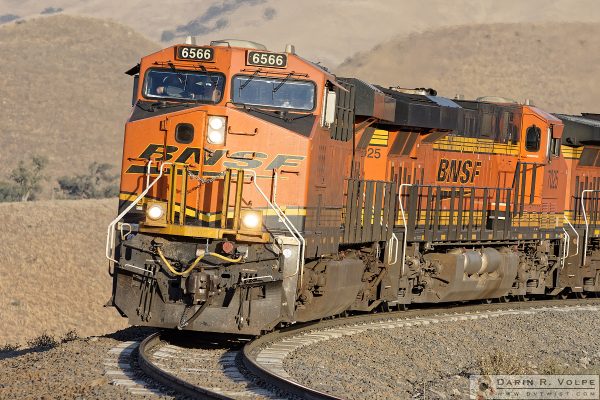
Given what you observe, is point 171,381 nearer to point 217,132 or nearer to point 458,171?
point 217,132

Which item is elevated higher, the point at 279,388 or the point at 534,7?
the point at 534,7

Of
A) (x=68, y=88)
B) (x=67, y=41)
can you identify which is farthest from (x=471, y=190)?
(x=67, y=41)

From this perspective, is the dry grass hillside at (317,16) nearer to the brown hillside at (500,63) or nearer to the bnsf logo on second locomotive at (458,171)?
the brown hillside at (500,63)

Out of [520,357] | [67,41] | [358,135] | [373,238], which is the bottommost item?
[520,357]

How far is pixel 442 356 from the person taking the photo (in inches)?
618

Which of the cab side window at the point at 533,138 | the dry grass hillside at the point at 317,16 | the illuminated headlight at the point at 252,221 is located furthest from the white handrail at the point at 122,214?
the dry grass hillside at the point at 317,16

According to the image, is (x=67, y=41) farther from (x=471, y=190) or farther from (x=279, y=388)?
(x=279, y=388)

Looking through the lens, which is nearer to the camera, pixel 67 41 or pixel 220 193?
pixel 220 193

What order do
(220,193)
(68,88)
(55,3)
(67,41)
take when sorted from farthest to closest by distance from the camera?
1. (55,3)
2. (67,41)
3. (68,88)
4. (220,193)

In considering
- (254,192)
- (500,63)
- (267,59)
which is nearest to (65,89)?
(500,63)

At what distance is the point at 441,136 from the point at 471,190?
1.84 metres

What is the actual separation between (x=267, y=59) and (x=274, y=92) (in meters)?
0.46

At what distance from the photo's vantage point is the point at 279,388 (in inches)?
459

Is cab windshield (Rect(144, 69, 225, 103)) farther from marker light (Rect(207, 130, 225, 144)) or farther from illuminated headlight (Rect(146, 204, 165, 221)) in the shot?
illuminated headlight (Rect(146, 204, 165, 221))
